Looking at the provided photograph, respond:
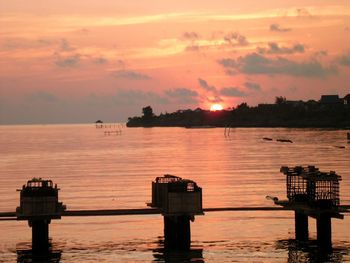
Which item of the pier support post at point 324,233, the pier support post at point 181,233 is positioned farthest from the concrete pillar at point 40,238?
the pier support post at point 324,233

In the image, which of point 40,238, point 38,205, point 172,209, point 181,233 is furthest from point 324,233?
point 38,205

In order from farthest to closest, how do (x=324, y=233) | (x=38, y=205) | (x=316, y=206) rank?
(x=324, y=233)
(x=316, y=206)
(x=38, y=205)

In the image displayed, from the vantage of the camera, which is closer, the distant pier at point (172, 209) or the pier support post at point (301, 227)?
the distant pier at point (172, 209)

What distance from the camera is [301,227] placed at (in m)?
51.3

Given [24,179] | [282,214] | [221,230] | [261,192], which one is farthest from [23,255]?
[24,179]

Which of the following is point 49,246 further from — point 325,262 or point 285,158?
point 285,158

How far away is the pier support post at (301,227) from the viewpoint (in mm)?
51031

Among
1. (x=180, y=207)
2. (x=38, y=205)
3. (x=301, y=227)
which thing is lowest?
(x=301, y=227)

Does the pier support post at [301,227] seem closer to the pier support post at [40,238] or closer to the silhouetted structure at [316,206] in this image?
the silhouetted structure at [316,206]

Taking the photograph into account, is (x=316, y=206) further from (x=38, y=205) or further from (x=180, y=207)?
(x=38, y=205)

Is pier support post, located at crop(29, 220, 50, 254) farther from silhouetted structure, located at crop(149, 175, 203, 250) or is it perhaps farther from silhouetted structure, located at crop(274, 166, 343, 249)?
silhouetted structure, located at crop(274, 166, 343, 249)

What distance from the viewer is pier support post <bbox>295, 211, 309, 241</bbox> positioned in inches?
2009

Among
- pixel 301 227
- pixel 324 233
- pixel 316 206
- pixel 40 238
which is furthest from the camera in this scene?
pixel 301 227

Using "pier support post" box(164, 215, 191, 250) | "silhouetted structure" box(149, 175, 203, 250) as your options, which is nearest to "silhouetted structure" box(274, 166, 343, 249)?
"silhouetted structure" box(149, 175, 203, 250)
